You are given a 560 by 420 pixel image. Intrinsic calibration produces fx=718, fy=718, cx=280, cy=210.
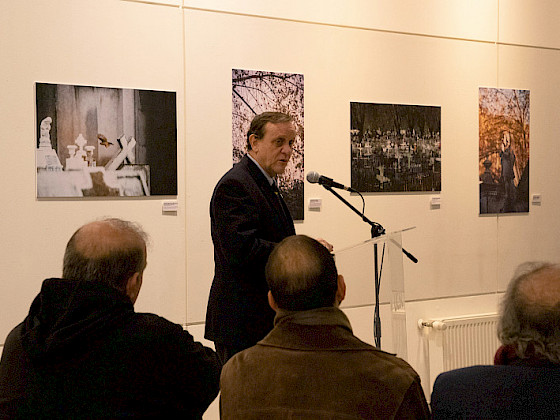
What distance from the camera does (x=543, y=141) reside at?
597 centimetres

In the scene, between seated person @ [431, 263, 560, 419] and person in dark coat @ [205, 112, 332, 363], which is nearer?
seated person @ [431, 263, 560, 419]

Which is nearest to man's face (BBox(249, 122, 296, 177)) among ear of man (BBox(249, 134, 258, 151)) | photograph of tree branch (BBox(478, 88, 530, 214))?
ear of man (BBox(249, 134, 258, 151))

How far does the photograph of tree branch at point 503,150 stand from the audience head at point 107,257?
420 cm

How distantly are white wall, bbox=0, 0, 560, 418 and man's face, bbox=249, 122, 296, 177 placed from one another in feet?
2.71

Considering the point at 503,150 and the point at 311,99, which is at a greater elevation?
the point at 311,99

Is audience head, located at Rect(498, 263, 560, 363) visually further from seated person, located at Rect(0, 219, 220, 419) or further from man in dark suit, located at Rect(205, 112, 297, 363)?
man in dark suit, located at Rect(205, 112, 297, 363)

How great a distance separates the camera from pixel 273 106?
4.78 meters

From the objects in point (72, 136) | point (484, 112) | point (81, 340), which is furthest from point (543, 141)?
point (81, 340)

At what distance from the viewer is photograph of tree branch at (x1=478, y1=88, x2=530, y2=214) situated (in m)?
5.69

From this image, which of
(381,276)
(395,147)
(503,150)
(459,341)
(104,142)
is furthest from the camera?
(503,150)

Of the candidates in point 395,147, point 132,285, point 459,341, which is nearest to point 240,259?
point 132,285

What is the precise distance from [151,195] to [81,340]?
2.67 metres

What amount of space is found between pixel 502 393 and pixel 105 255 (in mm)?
1069

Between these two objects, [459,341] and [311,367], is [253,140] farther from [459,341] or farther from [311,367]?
[459,341]
